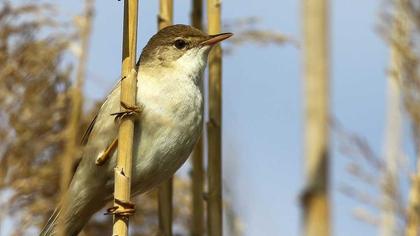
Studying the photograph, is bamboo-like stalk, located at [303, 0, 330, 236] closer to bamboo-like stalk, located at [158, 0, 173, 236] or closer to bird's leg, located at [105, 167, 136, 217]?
bird's leg, located at [105, 167, 136, 217]

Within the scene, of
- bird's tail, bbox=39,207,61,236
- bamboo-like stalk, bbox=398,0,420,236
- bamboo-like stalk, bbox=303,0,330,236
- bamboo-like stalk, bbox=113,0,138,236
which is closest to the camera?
bamboo-like stalk, bbox=303,0,330,236

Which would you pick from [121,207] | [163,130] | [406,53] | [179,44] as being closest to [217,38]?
[179,44]

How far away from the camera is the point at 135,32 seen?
189cm

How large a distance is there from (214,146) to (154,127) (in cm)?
22

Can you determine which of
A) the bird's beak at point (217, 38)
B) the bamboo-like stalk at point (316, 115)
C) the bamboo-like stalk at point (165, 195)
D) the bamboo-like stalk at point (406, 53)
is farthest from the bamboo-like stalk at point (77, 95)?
the bamboo-like stalk at point (406, 53)

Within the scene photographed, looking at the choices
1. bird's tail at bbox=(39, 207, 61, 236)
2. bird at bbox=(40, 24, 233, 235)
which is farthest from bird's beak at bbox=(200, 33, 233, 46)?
bird's tail at bbox=(39, 207, 61, 236)

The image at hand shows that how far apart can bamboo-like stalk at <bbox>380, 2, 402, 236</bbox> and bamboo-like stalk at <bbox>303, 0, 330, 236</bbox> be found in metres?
2.17

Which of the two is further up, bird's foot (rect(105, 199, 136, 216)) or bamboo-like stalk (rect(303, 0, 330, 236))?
bird's foot (rect(105, 199, 136, 216))

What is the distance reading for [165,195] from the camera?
2.52m

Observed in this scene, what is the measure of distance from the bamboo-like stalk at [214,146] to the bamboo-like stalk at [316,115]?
134 centimetres

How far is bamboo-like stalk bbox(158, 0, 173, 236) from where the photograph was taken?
2.43 m

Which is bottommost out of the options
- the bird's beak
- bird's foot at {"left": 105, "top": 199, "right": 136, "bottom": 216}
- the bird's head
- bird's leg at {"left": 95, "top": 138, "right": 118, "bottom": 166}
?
bird's foot at {"left": 105, "top": 199, "right": 136, "bottom": 216}

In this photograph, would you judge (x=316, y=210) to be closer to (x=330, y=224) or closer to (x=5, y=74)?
(x=330, y=224)

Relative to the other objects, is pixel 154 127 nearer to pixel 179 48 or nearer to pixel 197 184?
pixel 197 184
